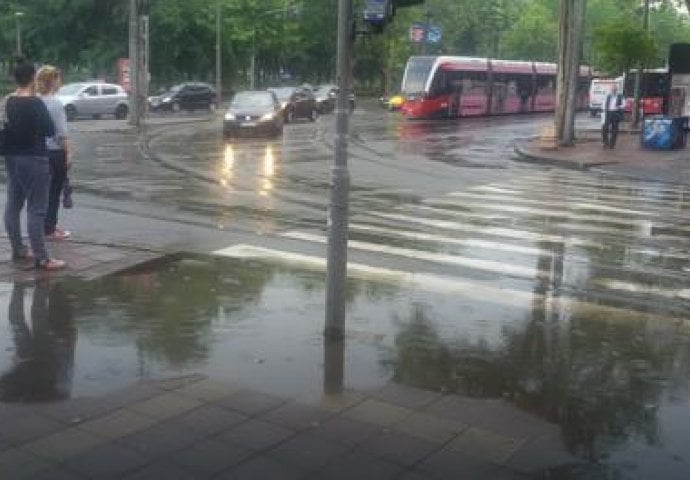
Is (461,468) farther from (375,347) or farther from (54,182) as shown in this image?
(54,182)

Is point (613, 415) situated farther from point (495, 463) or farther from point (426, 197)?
point (426, 197)

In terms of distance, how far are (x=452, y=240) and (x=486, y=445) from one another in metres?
6.92

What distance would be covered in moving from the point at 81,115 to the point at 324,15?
3631cm

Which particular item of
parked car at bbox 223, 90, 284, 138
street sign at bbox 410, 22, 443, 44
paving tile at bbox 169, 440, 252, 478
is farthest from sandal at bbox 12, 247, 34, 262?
street sign at bbox 410, 22, 443, 44

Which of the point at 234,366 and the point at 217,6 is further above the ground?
the point at 217,6

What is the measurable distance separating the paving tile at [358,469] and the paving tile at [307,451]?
→ 0.06 metres

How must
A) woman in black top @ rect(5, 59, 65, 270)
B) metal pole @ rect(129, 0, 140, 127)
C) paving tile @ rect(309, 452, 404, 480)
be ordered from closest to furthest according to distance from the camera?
paving tile @ rect(309, 452, 404, 480)
woman in black top @ rect(5, 59, 65, 270)
metal pole @ rect(129, 0, 140, 127)

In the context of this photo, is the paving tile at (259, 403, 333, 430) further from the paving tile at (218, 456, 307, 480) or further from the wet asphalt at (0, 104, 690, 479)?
the paving tile at (218, 456, 307, 480)

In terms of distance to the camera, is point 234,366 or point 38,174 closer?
point 234,366

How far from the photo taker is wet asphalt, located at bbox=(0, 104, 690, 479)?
586cm

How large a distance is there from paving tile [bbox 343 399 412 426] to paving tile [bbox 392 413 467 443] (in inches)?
2.3

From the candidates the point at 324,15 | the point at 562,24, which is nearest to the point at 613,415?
the point at 562,24

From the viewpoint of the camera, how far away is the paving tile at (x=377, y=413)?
5.30 m

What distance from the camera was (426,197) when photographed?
16.2 meters
